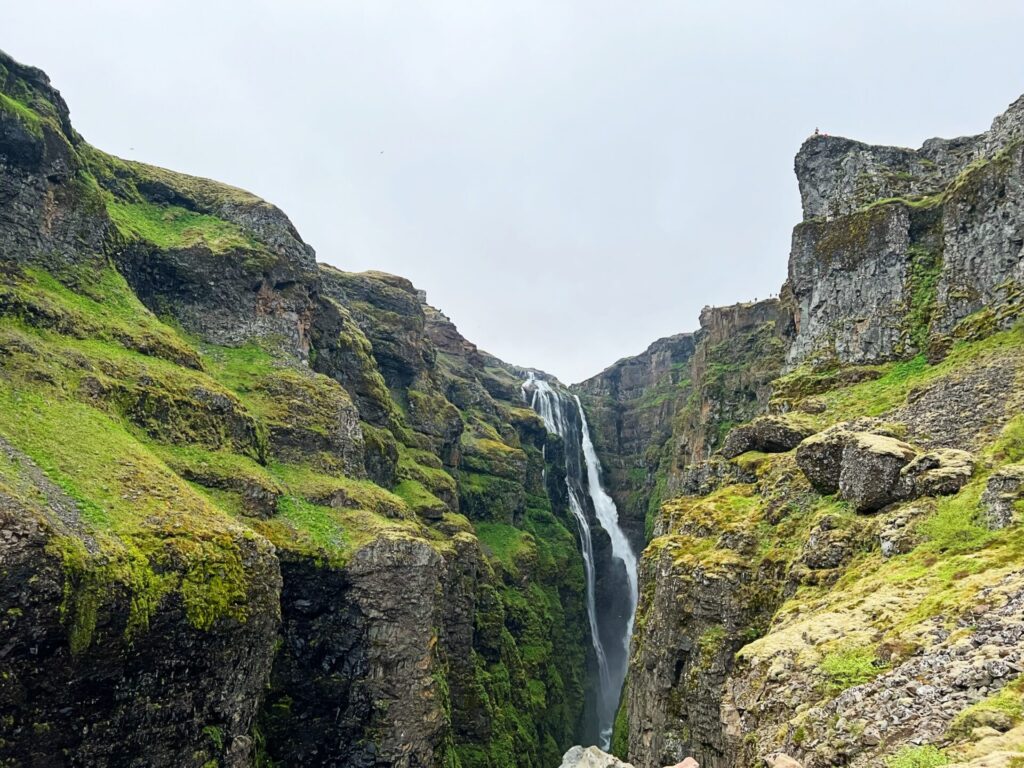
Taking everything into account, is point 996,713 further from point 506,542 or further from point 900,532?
point 506,542

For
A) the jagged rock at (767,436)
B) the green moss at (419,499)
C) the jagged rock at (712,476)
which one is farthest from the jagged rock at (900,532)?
the green moss at (419,499)

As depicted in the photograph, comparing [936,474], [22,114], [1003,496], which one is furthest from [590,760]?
[22,114]

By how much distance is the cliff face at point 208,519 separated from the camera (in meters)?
18.7

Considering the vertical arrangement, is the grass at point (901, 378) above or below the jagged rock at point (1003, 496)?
above

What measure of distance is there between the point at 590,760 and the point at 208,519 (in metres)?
18.6

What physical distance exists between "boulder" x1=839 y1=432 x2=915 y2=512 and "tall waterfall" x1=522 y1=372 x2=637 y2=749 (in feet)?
179

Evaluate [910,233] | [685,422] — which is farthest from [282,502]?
[685,422]

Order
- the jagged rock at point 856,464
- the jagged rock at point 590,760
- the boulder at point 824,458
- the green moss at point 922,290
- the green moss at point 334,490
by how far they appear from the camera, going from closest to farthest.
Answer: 1. the jagged rock at point 590,760
2. the jagged rock at point 856,464
3. the boulder at point 824,458
4. the green moss at point 922,290
5. the green moss at point 334,490

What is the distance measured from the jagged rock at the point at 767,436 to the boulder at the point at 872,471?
314 inches

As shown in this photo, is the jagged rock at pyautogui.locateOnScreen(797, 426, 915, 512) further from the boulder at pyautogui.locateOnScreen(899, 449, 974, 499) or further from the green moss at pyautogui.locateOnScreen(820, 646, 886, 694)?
the green moss at pyautogui.locateOnScreen(820, 646, 886, 694)

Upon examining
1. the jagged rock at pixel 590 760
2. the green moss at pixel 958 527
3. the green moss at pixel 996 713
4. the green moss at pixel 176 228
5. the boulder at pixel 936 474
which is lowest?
the jagged rock at pixel 590 760

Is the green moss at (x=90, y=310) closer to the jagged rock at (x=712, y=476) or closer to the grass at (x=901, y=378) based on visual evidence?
the jagged rock at (x=712, y=476)

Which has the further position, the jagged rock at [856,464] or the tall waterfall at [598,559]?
the tall waterfall at [598,559]

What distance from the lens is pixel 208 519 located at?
79.3ft
